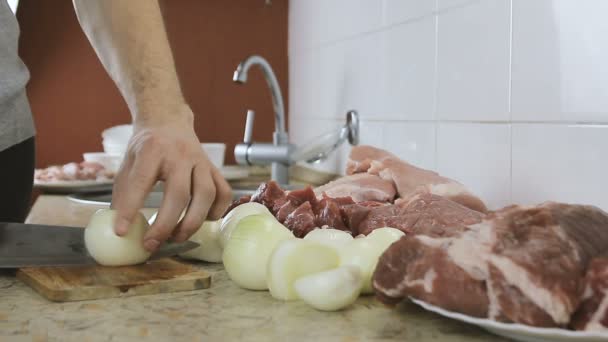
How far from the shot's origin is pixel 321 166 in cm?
252

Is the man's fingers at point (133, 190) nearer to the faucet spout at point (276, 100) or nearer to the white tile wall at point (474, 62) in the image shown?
the white tile wall at point (474, 62)

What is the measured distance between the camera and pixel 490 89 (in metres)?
1.39

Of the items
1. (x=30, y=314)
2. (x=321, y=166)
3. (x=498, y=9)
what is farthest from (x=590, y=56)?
(x=321, y=166)

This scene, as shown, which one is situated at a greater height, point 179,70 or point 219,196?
point 179,70

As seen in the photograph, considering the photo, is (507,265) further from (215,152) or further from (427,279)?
(215,152)

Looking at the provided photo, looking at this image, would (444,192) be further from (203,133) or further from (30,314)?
(203,133)

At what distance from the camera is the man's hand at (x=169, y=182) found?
2.96ft

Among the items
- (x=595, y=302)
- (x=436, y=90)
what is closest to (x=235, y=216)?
(x=595, y=302)

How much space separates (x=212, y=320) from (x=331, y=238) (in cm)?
20

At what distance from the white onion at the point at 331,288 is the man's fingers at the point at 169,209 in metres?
0.22

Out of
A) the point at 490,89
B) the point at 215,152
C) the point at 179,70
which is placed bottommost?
the point at 215,152

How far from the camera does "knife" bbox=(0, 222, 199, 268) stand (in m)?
0.90

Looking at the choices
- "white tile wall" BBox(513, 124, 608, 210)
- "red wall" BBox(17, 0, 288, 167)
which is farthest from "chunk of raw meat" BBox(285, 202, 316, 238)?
"red wall" BBox(17, 0, 288, 167)

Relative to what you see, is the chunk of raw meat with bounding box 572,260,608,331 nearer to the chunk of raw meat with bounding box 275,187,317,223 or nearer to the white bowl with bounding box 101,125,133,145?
the chunk of raw meat with bounding box 275,187,317,223
